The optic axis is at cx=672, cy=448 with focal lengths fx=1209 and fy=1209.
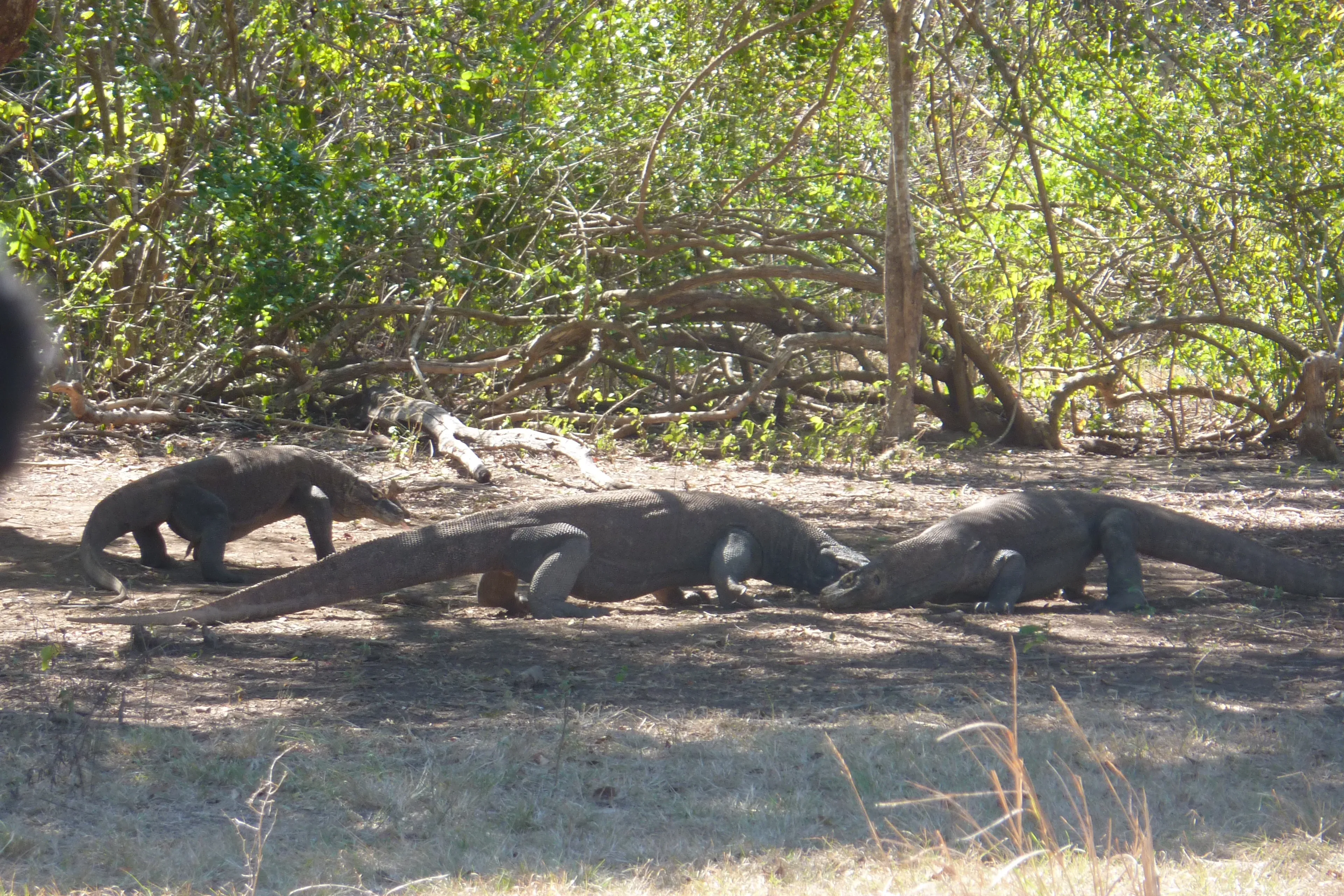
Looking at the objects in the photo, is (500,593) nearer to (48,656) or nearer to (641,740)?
(48,656)

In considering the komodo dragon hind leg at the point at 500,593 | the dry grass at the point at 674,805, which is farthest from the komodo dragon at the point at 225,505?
the dry grass at the point at 674,805

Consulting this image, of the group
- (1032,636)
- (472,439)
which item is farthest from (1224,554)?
(472,439)

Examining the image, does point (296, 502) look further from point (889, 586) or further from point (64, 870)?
point (64, 870)

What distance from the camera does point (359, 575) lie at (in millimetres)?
6047

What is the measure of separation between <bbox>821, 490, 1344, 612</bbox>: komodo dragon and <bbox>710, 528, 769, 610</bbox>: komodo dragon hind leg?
1.63 feet

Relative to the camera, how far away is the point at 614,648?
558 cm

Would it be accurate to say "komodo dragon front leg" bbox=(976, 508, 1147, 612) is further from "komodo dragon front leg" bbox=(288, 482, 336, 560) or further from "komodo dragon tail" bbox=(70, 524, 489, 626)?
"komodo dragon front leg" bbox=(288, 482, 336, 560)

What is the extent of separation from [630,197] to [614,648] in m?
7.02

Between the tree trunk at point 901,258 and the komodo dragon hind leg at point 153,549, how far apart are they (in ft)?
22.1

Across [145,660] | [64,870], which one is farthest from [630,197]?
[64,870]

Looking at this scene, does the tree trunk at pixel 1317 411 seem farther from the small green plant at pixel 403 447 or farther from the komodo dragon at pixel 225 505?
the komodo dragon at pixel 225 505

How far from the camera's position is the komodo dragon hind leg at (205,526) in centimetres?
667

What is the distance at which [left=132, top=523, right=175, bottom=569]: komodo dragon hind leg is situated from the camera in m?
6.92

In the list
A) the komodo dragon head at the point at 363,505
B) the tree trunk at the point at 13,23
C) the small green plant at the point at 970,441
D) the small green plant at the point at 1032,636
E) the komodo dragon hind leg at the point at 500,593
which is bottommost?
the small green plant at the point at 1032,636
